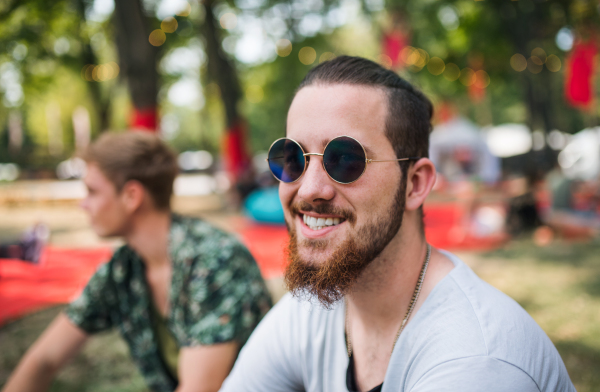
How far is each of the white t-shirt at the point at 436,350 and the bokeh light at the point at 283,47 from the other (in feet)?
67.0

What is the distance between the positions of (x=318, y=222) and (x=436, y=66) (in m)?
22.6

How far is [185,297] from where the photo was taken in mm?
2053

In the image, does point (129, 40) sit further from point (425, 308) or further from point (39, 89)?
point (39, 89)

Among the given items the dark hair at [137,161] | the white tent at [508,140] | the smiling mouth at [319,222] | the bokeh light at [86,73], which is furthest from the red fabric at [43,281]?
the white tent at [508,140]

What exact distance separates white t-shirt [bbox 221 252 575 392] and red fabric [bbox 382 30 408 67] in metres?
14.2

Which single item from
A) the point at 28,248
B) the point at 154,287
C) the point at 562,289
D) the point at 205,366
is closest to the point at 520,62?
the point at 562,289

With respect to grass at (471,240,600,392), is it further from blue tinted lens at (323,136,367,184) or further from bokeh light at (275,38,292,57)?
bokeh light at (275,38,292,57)

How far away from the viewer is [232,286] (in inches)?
80.4

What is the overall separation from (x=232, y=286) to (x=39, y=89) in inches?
907

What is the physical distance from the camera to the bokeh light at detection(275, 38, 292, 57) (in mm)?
20625

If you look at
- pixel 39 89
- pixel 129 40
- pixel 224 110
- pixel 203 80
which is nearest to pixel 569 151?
pixel 224 110

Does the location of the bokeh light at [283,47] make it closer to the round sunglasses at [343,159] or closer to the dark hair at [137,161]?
the dark hair at [137,161]

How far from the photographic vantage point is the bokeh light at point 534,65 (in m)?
15.3

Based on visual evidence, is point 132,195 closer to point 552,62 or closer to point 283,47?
point 283,47
